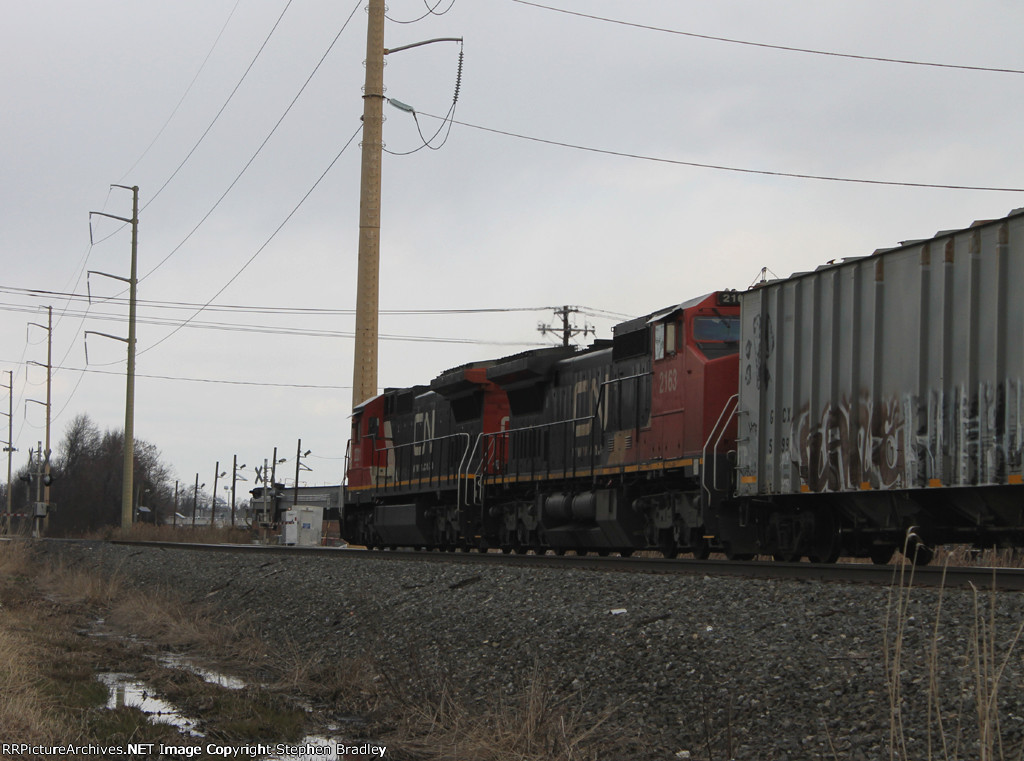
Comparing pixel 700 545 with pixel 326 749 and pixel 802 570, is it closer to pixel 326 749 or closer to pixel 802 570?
pixel 802 570

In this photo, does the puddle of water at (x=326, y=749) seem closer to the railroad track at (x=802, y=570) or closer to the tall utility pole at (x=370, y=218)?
the railroad track at (x=802, y=570)

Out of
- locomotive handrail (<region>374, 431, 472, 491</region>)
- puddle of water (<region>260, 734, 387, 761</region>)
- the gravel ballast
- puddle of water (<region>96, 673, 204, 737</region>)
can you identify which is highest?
locomotive handrail (<region>374, 431, 472, 491</region>)

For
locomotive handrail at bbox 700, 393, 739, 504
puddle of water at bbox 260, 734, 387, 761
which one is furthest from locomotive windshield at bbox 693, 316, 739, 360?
puddle of water at bbox 260, 734, 387, 761

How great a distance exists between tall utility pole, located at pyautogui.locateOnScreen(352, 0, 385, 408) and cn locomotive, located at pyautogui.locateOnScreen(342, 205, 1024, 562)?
5.86 m

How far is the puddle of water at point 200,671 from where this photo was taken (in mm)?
11586

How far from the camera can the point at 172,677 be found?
11.6 m

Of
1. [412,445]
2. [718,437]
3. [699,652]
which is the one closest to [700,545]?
[718,437]

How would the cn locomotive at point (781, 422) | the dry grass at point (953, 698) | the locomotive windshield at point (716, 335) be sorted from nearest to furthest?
the dry grass at point (953, 698)
the cn locomotive at point (781, 422)
the locomotive windshield at point (716, 335)

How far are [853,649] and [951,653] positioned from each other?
0.68 meters

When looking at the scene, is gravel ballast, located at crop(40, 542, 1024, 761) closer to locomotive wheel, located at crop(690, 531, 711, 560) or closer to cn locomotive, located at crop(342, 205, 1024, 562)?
cn locomotive, located at crop(342, 205, 1024, 562)

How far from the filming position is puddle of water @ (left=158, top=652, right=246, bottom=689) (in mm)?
11586

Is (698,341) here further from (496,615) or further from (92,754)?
(92,754)

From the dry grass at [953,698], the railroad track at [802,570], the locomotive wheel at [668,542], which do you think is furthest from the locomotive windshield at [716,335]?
the dry grass at [953,698]

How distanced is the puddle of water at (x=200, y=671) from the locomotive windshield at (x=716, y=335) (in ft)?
25.4
